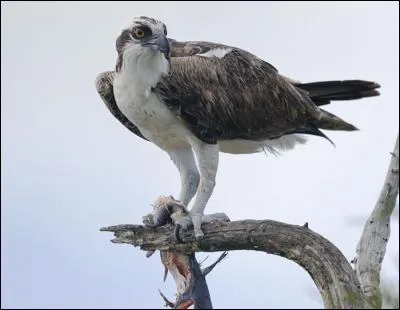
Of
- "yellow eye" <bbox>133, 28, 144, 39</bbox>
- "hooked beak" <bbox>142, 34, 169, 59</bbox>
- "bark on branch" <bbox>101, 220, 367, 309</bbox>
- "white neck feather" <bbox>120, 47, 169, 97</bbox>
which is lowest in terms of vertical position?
"bark on branch" <bbox>101, 220, 367, 309</bbox>

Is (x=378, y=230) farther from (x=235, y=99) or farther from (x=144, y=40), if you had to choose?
(x=144, y=40)

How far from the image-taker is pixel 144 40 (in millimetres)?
8109

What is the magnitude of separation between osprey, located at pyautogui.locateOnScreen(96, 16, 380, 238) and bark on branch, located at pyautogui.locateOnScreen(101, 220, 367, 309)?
18 cm

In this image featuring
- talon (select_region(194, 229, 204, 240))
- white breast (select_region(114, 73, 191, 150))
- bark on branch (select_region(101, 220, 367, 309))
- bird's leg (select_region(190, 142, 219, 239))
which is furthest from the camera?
bird's leg (select_region(190, 142, 219, 239))

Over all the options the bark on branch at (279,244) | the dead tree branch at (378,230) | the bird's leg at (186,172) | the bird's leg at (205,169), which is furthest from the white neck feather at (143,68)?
the dead tree branch at (378,230)

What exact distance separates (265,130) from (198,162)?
75 centimetres

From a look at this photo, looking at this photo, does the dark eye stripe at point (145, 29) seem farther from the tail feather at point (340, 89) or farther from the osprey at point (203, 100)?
the tail feather at point (340, 89)

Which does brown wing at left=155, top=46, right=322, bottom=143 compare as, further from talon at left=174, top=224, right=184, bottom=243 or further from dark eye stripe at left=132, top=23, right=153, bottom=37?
talon at left=174, top=224, right=184, bottom=243

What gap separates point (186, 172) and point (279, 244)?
1764mm

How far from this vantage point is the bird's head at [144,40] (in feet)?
26.5

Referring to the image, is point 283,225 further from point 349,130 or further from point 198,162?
point 349,130

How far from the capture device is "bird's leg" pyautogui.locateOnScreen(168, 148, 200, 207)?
922 cm

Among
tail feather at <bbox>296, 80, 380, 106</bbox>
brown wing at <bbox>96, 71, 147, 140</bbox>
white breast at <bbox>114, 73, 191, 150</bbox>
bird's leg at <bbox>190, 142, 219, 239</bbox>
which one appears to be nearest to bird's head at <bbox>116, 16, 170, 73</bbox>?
white breast at <bbox>114, 73, 191, 150</bbox>

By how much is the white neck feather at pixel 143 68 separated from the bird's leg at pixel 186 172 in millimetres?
1066
